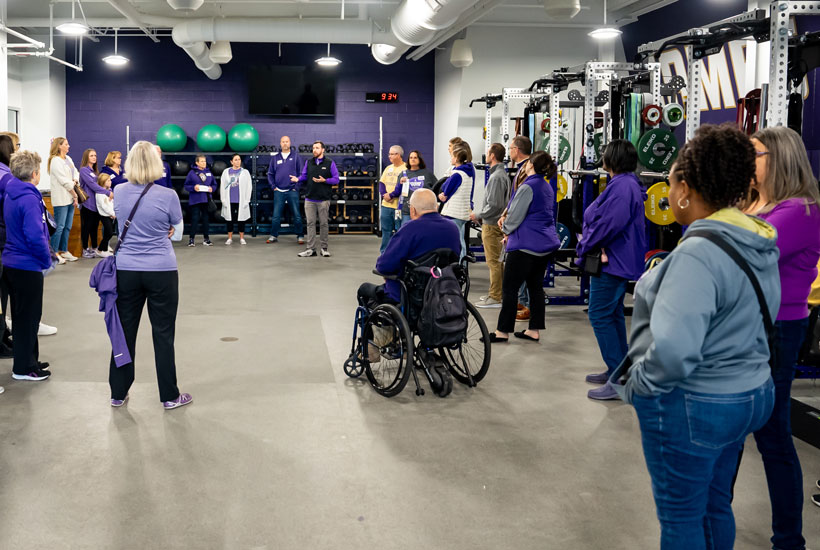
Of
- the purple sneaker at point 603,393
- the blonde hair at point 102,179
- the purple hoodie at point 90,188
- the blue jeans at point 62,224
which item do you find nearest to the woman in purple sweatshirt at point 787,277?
the purple sneaker at point 603,393

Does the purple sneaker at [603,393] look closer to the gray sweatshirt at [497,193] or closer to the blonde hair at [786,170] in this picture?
the blonde hair at [786,170]

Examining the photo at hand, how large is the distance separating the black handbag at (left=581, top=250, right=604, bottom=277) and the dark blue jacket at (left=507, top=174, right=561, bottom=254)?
1002 millimetres

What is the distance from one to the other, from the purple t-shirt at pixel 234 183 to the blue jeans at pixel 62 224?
3.12 m

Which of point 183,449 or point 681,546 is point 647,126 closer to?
point 183,449

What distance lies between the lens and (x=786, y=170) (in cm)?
246

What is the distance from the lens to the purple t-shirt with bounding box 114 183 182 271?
3.87 metres

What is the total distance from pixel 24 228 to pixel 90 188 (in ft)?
20.1

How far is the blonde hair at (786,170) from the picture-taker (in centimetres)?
246

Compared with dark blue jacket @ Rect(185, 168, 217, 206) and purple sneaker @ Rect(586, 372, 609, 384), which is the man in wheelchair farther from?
dark blue jacket @ Rect(185, 168, 217, 206)

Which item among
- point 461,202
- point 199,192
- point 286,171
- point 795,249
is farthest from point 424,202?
point 286,171

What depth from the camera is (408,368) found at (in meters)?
4.15

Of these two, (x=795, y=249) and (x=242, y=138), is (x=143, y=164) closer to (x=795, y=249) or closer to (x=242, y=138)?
(x=795, y=249)

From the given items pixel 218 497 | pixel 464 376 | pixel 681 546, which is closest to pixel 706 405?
pixel 681 546

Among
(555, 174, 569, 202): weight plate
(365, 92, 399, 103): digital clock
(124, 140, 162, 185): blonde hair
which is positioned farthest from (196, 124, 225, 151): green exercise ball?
(124, 140, 162, 185): blonde hair
